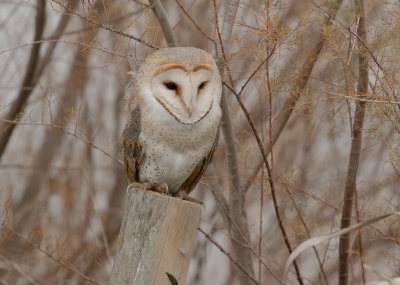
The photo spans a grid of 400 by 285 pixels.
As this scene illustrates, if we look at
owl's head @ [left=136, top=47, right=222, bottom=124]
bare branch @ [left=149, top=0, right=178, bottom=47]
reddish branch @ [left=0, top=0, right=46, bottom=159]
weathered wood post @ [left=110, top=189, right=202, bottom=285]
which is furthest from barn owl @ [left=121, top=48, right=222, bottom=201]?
reddish branch @ [left=0, top=0, right=46, bottom=159]

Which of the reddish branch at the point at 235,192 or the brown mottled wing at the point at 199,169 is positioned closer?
the brown mottled wing at the point at 199,169

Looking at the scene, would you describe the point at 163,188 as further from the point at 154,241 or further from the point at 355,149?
the point at 355,149

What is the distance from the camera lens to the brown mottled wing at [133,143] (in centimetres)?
209

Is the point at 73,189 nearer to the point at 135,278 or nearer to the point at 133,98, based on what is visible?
the point at 133,98

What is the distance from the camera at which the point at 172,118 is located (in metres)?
1.91

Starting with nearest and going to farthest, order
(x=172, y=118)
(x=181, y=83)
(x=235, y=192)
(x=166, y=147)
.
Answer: (x=181, y=83) → (x=172, y=118) → (x=166, y=147) → (x=235, y=192)

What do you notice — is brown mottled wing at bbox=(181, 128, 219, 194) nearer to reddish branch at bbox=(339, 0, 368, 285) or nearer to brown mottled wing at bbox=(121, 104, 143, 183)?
brown mottled wing at bbox=(121, 104, 143, 183)

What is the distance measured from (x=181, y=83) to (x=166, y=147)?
35cm

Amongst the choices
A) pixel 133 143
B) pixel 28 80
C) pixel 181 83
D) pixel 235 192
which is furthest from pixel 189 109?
pixel 28 80

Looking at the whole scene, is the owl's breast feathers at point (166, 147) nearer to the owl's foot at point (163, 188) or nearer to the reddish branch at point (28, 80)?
the owl's foot at point (163, 188)

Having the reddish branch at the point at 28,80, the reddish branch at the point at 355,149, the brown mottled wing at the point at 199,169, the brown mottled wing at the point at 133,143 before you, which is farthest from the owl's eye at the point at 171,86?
the reddish branch at the point at 28,80

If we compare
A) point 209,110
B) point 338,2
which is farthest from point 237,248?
point 338,2

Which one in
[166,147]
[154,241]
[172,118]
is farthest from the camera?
[166,147]

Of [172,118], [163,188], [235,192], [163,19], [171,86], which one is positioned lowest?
[163,188]
